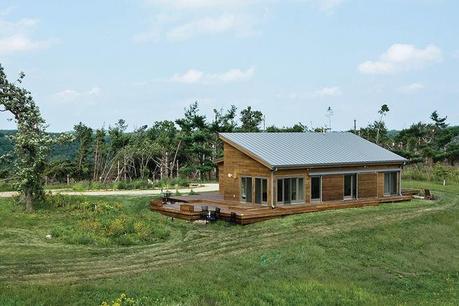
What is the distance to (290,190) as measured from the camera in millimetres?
26391

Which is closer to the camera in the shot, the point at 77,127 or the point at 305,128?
the point at 77,127

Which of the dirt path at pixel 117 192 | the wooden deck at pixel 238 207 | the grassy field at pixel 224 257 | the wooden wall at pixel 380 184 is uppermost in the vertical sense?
the wooden wall at pixel 380 184

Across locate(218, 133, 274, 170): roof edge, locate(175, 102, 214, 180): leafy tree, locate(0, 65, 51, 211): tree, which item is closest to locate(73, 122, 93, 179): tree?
locate(175, 102, 214, 180): leafy tree

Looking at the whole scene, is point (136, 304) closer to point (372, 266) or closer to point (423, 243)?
point (372, 266)

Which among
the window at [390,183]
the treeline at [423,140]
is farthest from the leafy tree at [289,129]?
the window at [390,183]

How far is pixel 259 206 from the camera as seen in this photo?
25875 mm

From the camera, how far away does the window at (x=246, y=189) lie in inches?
1066

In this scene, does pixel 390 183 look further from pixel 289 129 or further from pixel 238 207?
pixel 289 129

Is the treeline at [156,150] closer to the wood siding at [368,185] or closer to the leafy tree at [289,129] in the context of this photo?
the leafy tree at [289,129]

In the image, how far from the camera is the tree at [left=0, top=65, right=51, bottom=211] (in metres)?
24.5

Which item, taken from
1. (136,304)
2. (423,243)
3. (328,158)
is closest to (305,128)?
(328,158)

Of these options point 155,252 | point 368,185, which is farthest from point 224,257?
point 368,185

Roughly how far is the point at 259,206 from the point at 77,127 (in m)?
30.8

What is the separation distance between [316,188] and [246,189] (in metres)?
3.60
